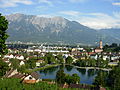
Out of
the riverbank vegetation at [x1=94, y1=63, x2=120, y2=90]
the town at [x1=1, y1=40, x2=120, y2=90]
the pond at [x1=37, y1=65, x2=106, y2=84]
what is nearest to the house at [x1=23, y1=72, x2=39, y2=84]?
the town at [x1=1, y1=40, x2=120, y2=90]

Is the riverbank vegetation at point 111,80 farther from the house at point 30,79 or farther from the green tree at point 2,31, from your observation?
Answer: the green tree at point 2,31

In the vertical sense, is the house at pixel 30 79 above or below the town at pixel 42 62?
above

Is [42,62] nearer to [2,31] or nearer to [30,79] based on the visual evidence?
[30,79]

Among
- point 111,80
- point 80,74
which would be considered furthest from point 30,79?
point 80,74

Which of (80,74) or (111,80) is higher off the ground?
(111,80)

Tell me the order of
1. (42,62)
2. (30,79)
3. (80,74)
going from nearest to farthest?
(30,79), (80,74), (42,62)

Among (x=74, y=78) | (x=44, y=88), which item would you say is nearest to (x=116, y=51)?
(x=74, y=78)

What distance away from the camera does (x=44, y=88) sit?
1157 cm

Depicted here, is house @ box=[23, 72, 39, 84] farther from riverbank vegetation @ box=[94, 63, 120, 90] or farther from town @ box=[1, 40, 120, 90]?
riverbank vegetation @ box=[94, 63, 120, 90]

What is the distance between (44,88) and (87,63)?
125 feet

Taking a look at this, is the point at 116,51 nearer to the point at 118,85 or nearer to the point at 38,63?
the point at 38,63

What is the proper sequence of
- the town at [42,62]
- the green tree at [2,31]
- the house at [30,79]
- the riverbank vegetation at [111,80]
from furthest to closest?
the town at [42,62] < the riverbank vegetation at [111,80] < the house at [30,79] < the green tree at [2,31]

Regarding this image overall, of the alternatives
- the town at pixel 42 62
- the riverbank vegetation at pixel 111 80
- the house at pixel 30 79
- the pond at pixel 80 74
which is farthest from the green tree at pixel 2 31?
the pond at pixel 80 74

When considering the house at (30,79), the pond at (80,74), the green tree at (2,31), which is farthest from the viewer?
the pond at (80,74)
